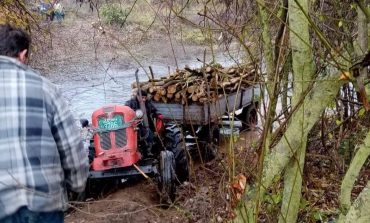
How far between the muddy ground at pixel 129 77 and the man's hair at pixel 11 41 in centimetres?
81

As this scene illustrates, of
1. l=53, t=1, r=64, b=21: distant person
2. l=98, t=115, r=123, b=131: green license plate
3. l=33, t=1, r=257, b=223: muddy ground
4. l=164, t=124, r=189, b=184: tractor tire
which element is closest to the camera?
l=33, t=1, r=257, b=223: muddy ground

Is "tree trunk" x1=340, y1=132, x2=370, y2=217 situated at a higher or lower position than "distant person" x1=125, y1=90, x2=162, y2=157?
higher

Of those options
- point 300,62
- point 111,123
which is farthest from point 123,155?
point 300,62

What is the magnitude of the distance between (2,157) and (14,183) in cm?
14

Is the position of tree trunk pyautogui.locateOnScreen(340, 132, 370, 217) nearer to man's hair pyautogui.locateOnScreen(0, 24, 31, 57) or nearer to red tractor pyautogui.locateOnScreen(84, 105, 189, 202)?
man's hair pyautogui.locateOnScreen(0, 24, 31, 57)

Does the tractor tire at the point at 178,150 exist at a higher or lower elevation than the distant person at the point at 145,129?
lower

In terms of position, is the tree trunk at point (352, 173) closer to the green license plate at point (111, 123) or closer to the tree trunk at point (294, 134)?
the tree trunk at point (294, 134)

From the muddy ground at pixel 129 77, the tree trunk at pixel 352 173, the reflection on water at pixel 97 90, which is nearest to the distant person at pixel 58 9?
the muddy ground at pixel 129 77

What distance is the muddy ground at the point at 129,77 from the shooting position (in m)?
4.62

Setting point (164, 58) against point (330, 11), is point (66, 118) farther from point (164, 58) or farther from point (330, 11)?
point (164, 58)

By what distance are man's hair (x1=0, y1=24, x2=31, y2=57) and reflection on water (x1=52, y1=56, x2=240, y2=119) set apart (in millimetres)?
9465

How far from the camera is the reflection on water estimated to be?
1384 cm

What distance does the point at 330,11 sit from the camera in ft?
16.0

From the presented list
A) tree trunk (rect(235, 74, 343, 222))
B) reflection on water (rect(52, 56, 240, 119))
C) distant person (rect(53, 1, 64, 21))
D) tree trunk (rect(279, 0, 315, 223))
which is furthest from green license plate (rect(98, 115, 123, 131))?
reflection on water (rect(52, 56, 240, 119))
